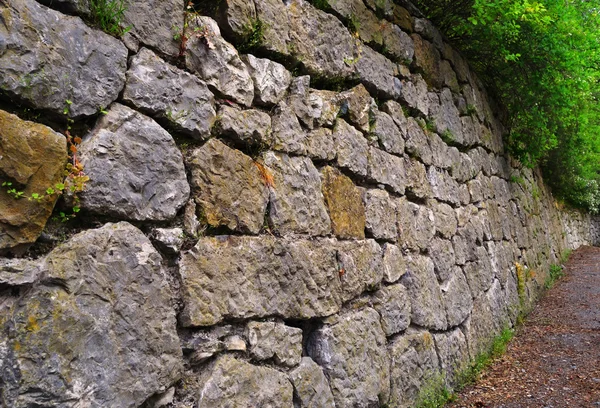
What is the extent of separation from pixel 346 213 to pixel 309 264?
1.70 feet

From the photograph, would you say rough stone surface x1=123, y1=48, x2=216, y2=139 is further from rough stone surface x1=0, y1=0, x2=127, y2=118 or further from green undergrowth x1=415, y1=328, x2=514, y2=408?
green undergrowth x1=415, y1=328, x2=514, y2=408

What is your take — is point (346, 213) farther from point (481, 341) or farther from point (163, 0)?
point (481, 341)

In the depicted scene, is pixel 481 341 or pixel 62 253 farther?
pixel 481 341

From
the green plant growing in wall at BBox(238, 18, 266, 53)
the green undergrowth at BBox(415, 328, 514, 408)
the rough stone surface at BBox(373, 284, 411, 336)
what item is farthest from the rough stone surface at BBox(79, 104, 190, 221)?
the green undergrowth at BBox(415, 328, 514, 408)

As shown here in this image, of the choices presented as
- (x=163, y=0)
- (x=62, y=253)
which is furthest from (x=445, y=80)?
(x=62, y=253)

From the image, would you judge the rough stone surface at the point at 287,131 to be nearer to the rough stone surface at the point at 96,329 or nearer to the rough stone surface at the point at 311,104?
the rough stone surface at the point at 311,104

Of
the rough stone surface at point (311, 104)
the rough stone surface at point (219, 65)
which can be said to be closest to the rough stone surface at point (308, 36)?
the rough stone surface at point (311, 104)

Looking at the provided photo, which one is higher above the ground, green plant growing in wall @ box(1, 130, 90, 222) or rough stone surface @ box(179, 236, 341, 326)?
green plant growing in wall @ box(1, 130, 90, 222)

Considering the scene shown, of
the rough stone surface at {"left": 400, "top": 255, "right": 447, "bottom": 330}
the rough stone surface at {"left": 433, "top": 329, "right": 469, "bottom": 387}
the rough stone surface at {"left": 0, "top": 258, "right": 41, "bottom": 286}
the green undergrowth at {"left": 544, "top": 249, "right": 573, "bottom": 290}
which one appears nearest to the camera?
the rough stone surface at {"left": 0, "top": 258, "right": 41, "bottom": 286}

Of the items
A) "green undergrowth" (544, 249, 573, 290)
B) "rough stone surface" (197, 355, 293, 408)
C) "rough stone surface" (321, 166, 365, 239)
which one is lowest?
"green undergrowth" (544, 249, 573, 290)

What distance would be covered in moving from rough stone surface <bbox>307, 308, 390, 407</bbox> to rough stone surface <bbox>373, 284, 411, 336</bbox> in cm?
8

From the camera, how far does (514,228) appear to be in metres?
6.45

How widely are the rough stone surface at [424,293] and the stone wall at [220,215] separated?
2 centimetres

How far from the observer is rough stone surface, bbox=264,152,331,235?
2256 mm
